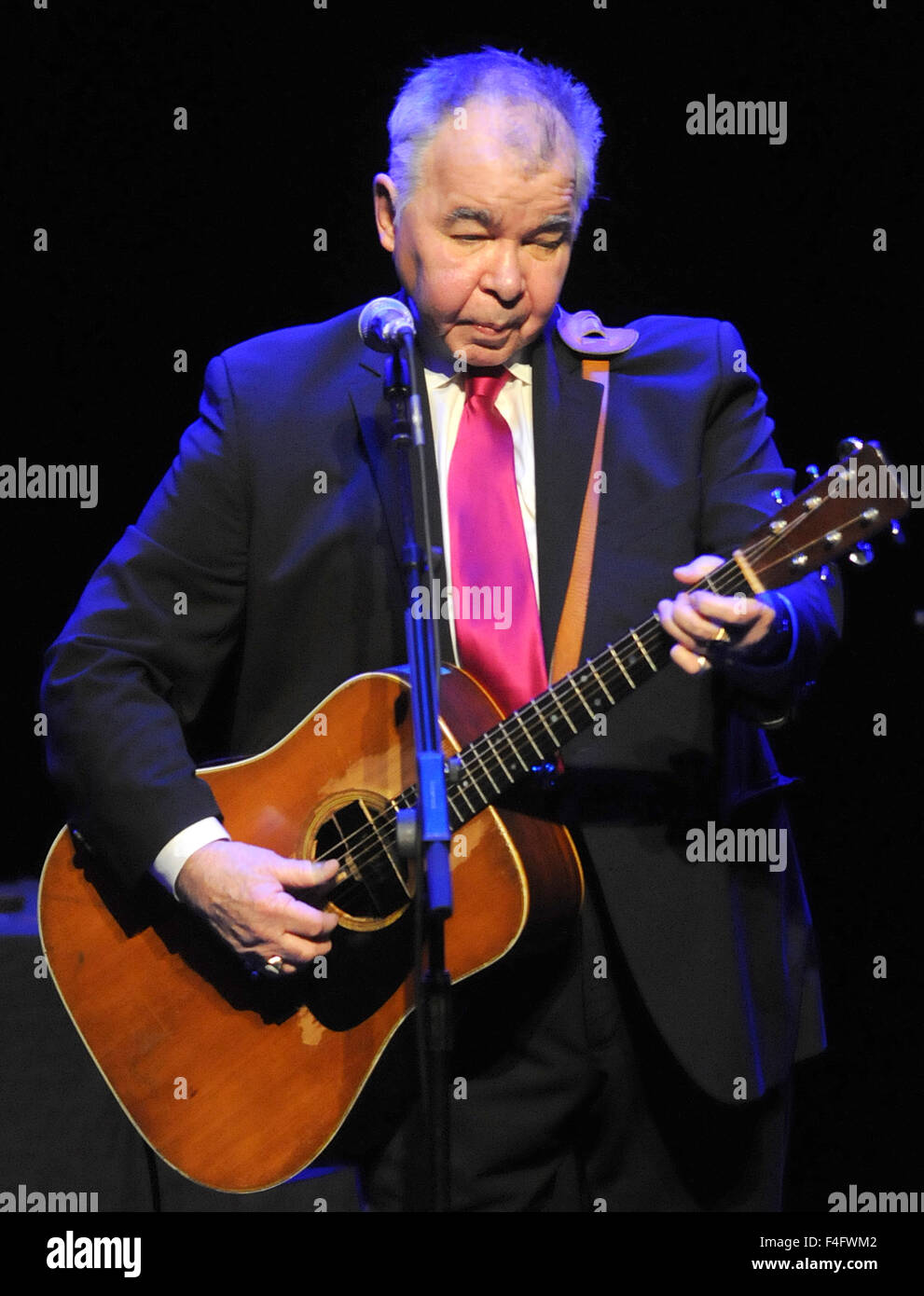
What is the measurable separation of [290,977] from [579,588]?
88 cm

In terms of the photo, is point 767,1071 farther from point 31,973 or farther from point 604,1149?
point 31,973

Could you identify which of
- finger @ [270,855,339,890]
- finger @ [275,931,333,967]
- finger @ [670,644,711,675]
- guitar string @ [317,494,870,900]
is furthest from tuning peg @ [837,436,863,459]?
finger @ [275,931,333,967]

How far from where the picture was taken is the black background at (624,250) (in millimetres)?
3188

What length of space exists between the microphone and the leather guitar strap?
0.57m

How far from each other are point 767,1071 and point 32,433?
2294 millimetres

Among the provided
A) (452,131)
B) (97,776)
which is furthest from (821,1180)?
(452,131)

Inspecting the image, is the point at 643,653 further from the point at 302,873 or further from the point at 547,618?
the point at 302,873

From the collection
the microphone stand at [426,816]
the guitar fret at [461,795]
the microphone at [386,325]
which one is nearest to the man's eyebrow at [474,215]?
the microphone at [386,325]

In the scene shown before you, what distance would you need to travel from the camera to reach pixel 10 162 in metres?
3.31

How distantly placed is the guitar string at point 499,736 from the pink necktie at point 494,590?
120 mm

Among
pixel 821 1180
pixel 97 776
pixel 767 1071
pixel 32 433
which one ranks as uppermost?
pixel 32 433

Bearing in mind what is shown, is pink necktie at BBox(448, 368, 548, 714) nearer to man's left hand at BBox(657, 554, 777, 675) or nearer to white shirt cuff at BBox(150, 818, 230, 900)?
man's left hand at BBox(657, 554, 777, 675)

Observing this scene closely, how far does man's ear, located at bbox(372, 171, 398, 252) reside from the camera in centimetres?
265

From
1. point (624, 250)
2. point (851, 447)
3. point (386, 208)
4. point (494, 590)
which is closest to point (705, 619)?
point (851, 447)
